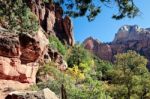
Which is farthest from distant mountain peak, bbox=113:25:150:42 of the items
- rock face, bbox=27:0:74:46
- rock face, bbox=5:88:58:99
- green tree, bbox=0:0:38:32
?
green tree, bbox=0:0:38:32

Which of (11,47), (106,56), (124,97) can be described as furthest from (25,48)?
(106,56)

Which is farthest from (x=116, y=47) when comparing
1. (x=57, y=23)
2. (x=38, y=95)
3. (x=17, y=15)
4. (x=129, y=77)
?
(x=17, y=15)

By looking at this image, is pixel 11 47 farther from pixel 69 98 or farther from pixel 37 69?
pixel 69 98

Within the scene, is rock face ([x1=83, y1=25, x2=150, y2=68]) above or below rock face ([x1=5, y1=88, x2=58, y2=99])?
above

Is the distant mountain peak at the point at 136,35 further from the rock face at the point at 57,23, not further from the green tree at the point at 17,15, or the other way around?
the green tree at the point at 17,15

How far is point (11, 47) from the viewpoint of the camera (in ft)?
159

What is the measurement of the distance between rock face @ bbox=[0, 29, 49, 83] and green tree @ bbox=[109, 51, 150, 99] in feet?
41.2

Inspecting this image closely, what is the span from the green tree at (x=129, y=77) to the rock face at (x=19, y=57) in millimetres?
12543

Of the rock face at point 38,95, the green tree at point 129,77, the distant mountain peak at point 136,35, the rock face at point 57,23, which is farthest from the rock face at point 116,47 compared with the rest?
the rock face at point 38,95

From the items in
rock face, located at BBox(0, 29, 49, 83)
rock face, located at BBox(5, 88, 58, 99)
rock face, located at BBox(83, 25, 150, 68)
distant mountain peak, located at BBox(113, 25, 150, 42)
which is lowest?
rock face, located at BBox(5, 88, 58, 99)

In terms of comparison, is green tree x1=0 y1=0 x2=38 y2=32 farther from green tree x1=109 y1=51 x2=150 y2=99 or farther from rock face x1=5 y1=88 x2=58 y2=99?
green tree x1=109 y1=51 x2=150 y2=99

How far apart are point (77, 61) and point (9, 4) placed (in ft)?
238

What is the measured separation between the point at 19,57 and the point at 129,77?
53.0 feet

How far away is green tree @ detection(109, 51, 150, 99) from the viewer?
1738 inches
